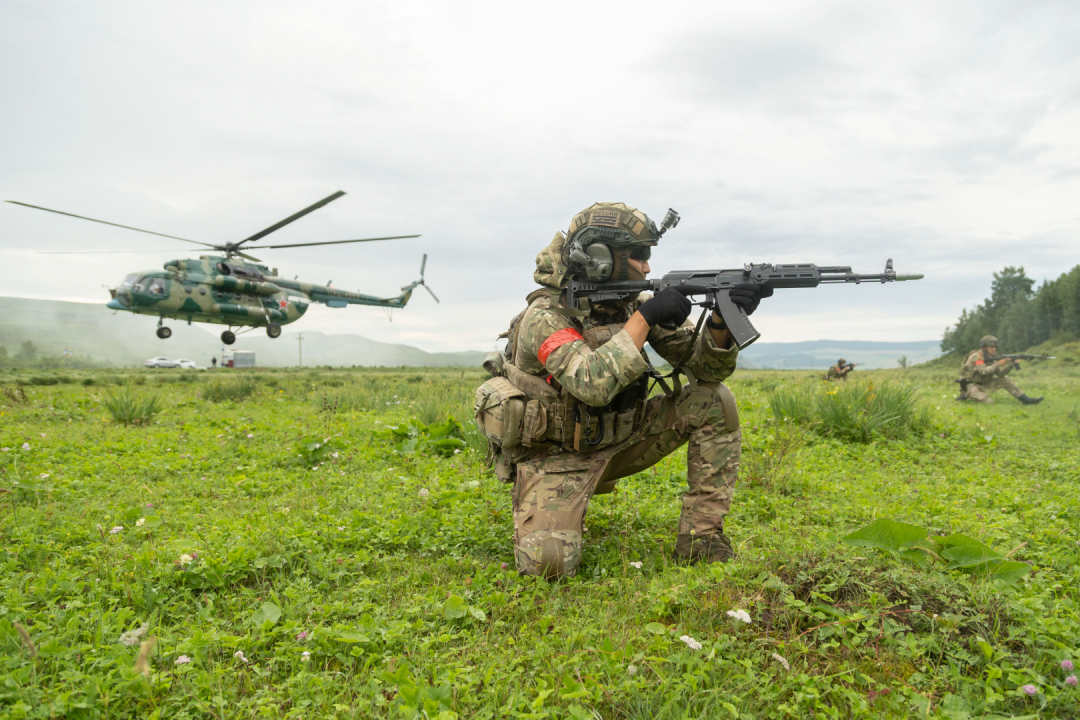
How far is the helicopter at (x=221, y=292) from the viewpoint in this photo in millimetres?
22219

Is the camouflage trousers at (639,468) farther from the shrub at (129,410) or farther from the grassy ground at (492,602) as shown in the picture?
the shrub at (129,410)

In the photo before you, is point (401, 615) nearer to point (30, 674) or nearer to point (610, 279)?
point (30, 674)

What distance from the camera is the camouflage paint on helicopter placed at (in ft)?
73.3

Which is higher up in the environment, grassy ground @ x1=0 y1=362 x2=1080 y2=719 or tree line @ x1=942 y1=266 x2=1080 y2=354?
tree line @ x1=942 y1=266 x2=1080 y2=354

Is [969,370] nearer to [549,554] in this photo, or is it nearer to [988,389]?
[988,389]

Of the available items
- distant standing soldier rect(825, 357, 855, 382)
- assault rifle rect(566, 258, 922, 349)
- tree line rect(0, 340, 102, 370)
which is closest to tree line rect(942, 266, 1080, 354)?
distant standing soldier rect(825, 357, 855, 382)

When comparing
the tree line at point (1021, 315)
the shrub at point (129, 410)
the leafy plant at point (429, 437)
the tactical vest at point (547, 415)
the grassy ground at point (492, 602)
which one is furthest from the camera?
the tree line at point (1021, 315)

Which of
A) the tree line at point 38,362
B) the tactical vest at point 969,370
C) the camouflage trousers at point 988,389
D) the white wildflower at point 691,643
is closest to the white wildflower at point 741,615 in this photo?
the white wildflower at point 691,643

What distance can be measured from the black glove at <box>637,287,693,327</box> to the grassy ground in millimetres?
1405

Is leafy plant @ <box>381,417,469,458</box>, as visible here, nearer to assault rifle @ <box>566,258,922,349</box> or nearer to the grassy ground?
the grassy ground

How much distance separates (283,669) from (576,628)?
1230 mm

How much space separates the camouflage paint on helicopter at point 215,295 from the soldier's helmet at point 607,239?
23359 mm

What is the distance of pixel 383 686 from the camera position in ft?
7.48

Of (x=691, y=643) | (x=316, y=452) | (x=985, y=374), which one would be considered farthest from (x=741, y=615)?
(x=985, y=374)
